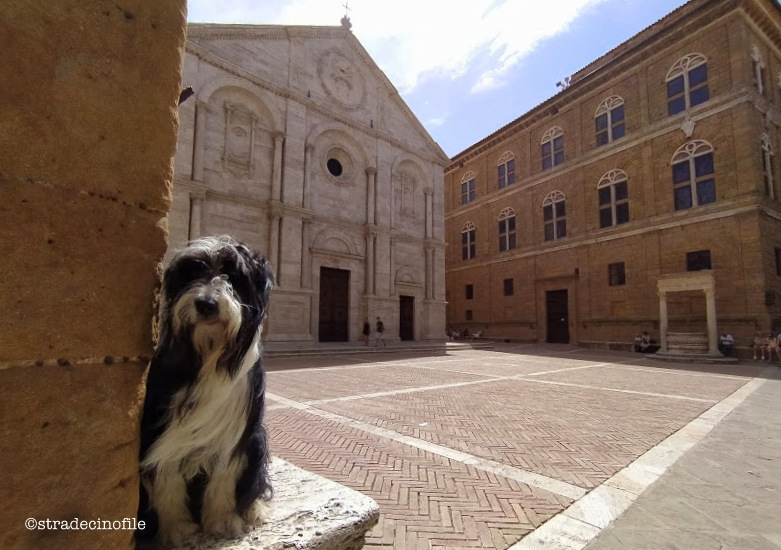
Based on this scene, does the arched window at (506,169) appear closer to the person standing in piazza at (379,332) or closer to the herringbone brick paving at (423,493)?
the person standing in piazza at (379,332)

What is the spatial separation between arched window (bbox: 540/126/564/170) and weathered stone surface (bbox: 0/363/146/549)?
3138 centimetres

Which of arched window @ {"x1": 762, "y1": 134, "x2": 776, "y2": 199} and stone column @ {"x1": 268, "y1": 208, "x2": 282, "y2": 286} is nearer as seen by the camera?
stone column @ {"x1": 268, "y1": 208, "x2": 282, "y2": 286}

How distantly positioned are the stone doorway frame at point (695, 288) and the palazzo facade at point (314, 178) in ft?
37.5

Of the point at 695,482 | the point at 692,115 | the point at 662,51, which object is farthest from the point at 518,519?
the point at 662,51

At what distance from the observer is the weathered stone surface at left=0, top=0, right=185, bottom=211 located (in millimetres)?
1111

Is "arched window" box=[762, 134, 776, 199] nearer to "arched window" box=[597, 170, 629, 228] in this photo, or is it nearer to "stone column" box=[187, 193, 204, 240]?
"arched window" box=[597, 170, 629, 228]

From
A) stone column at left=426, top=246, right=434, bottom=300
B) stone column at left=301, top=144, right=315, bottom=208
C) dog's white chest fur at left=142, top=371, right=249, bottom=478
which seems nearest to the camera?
dog's white chest fur at left=142, top=371, right=249, bottom=478

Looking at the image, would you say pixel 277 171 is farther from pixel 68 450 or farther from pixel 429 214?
pixel 68 450

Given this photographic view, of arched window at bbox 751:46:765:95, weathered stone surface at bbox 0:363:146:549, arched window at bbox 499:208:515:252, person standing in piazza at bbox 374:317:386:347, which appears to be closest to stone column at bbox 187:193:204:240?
person standing in piazza at bbox 374:317:386:347

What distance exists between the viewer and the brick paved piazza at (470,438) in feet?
10.5

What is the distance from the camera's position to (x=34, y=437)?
1070 millimetres

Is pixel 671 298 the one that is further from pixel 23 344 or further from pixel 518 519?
pixel 23 344

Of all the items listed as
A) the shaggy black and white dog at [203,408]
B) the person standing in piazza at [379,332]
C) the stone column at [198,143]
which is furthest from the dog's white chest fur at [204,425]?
the person standing in piazza at [379,332]

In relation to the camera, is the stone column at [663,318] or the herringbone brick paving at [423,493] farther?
the stone column at [663,318]
